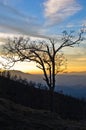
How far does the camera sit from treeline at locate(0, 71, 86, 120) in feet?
212

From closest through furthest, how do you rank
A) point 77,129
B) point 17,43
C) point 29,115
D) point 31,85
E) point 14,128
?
point 14,128, point 77,129, point 29,115, point 17,43, point 31,85

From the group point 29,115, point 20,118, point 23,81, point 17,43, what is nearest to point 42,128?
point 20,118

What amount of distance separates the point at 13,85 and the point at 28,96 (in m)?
3.41

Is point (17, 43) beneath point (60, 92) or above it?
above

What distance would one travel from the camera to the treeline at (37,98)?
212ft

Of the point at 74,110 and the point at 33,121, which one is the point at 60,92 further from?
the point at 33,121

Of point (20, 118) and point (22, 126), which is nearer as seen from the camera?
point (22, 126)

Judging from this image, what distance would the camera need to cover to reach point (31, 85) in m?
76.9

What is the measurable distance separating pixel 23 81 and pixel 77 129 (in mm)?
49279

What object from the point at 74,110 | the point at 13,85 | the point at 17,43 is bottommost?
the point at 74,110

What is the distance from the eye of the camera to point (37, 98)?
69.3 meters

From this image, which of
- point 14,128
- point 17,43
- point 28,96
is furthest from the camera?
point 28,96

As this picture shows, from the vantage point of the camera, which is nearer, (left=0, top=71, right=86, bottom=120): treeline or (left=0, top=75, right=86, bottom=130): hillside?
(left=0, top=75, right=86, bottom=130): hillside

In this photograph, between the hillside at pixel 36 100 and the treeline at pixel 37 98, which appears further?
the treeline at pixel 37 98
